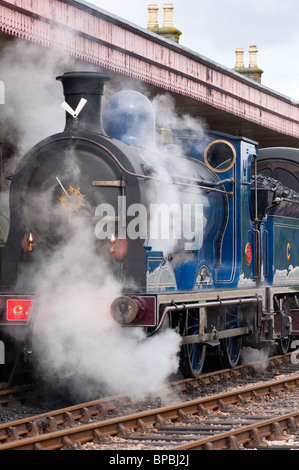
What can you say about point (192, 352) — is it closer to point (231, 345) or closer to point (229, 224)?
point (231, 345)

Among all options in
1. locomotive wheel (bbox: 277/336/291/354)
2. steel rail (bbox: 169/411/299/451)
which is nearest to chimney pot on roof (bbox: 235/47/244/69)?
locomotive wheel (bbox: 277/336/291/354)

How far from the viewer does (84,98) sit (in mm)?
7641

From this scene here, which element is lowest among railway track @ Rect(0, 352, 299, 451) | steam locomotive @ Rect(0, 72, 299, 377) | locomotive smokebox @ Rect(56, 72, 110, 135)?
railway track @ Rect(0, 352, 299, 451)

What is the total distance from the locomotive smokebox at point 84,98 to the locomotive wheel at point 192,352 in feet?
7.43

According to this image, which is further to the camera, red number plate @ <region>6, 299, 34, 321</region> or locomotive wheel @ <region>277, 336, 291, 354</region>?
locomotive wheel @ <region>277, 336, 291, 354</region>

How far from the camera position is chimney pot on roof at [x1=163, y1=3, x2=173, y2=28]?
1569 centimetres

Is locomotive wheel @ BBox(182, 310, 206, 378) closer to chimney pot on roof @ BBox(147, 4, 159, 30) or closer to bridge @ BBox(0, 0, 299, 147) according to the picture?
bridge @ BBox(0, 0, 299, 147)

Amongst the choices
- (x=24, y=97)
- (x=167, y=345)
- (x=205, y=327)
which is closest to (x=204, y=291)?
(x=205, y=327)

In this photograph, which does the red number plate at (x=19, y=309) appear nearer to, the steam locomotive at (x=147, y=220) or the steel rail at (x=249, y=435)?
the steam locomotive at (x=147, y=220)

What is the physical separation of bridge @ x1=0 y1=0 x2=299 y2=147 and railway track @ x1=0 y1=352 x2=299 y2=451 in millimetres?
3976

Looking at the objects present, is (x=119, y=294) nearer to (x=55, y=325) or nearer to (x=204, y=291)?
(x=55, y=325)

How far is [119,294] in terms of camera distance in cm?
735

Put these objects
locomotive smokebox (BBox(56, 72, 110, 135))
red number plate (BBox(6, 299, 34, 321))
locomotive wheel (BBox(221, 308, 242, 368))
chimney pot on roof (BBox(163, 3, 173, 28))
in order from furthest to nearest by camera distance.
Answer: chimney pot on roof (BBox(163, 3, 173, 28))
locomotive wheel (BBox(221, 308, 242, 368))
locomotive smokebox (BBox(56, 72, 110, 135))
red number plate (BBox(6, 299, 34, 321))

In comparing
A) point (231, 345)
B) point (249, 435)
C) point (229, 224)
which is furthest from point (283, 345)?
point (249, 435)
